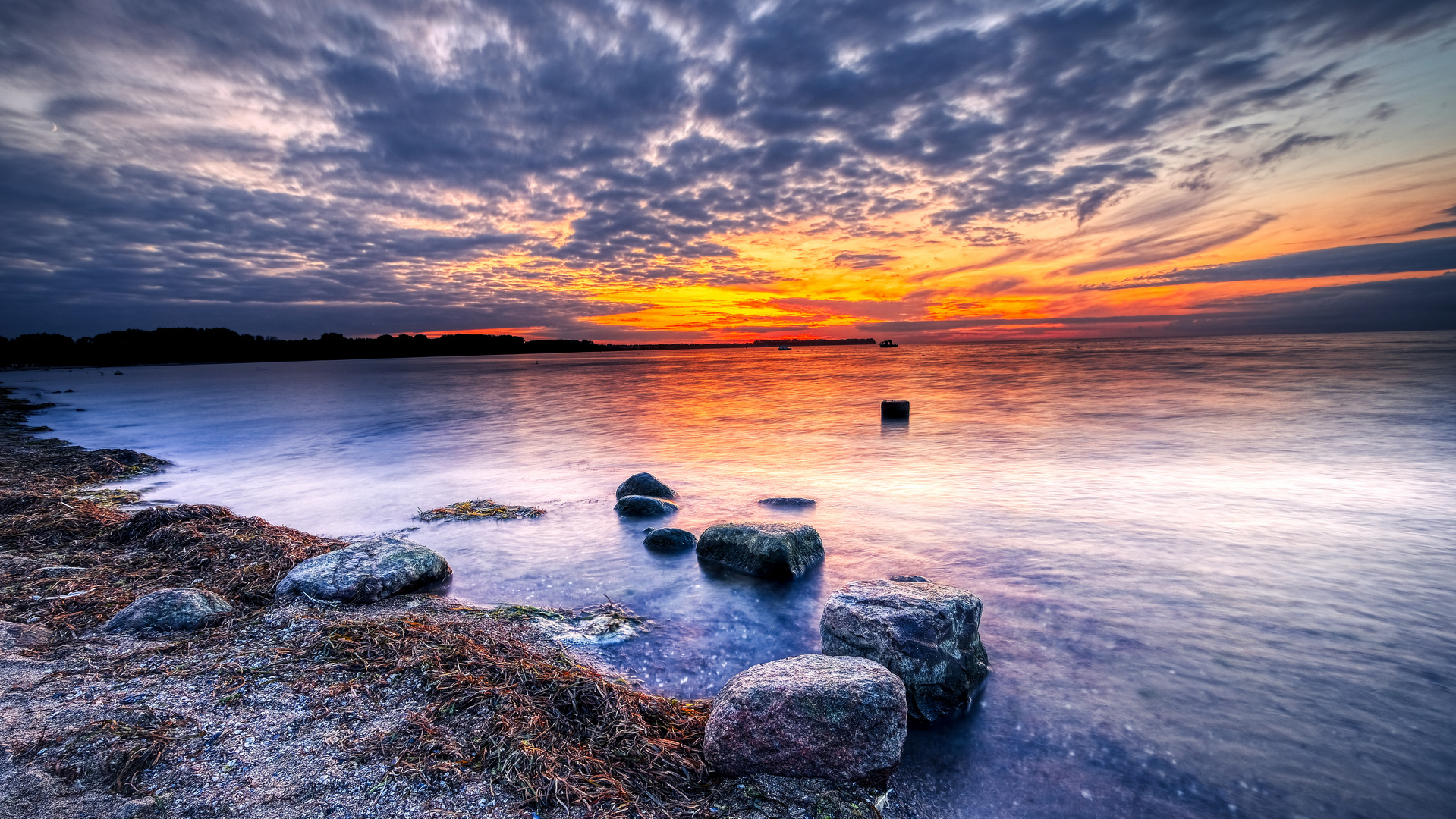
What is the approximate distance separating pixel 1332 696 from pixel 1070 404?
21.6m

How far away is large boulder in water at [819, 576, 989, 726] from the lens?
4039mm

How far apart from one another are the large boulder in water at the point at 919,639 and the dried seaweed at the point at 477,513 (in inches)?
253

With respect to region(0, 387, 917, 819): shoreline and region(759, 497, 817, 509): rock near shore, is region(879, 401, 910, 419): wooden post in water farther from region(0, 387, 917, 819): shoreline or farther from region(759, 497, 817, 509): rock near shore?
region(0, 387, 917, 819): shoreline

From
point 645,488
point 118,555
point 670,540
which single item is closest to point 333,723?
point 670,540

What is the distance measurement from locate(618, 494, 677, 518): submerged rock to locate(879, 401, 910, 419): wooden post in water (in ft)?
43.3

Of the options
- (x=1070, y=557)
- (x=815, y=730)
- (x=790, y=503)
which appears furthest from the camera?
(x=790, y=503)

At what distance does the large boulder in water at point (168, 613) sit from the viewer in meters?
4.27

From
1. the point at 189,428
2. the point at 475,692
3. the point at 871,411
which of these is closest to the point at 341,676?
the point at 475,692

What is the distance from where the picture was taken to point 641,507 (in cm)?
929

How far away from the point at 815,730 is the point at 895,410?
18.7 metres

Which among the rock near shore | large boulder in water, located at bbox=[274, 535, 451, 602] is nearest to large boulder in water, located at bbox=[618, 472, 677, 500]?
the rock near shore

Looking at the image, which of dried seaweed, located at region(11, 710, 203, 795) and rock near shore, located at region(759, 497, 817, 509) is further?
rock near shore, located at region(759, 497, 817, 509)

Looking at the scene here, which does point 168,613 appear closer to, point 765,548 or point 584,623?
point 584,623

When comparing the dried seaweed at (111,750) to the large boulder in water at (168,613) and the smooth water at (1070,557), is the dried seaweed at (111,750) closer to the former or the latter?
the large boulder in water at (168,613)
